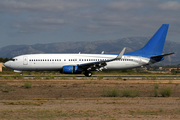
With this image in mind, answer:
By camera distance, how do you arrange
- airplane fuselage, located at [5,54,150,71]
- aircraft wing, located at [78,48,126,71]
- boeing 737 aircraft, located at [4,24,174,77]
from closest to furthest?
aircraft wing, located at [78,48,126,71] < boeing 737 aircraft, located at [4,24,174,77] < airplane fuselage, located at [5,54,150,71]

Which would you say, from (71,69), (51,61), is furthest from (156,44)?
(51,61)

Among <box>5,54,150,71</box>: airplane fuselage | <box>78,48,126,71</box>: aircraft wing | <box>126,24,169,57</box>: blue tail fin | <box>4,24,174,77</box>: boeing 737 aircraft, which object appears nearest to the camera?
<box>78,48,126,71</box>: aircraft wing

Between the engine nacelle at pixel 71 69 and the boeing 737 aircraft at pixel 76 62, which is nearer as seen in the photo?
the engine nacelle at pixel 71 69

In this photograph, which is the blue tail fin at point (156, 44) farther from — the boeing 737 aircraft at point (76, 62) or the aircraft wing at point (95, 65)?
the aircraft wing at point (95, 65)

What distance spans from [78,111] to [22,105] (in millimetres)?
3607

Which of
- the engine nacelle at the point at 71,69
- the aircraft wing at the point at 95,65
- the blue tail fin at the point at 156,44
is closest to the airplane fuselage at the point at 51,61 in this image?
the aircraft wing at the point at 95,65

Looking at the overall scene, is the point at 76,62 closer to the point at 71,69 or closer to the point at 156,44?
the point at 71,69

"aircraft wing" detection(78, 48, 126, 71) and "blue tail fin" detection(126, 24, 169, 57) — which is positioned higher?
"blue tail fin" detection(126, 24, 169, 57)

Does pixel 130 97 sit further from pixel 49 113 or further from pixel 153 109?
pixel 49 113

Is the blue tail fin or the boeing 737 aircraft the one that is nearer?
the boeing 737 aircraft

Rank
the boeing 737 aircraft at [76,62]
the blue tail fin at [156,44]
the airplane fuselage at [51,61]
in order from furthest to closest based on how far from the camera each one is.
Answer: the blue tail fin at [156,44] < the airplane fuselage at [51,61] < the boeing 737 aircraft at [76,62]

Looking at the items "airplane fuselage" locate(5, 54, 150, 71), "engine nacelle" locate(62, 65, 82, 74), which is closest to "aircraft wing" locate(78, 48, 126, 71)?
"engine nacelle" locate(62, 65, 82, 74)

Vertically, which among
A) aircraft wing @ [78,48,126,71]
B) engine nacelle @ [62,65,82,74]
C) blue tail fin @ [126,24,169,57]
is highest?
blue tail fin @ [126,24,169,57]

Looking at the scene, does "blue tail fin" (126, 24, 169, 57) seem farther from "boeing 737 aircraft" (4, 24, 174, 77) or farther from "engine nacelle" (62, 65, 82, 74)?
"engine nacelle" (62, 65, 82, 74)
